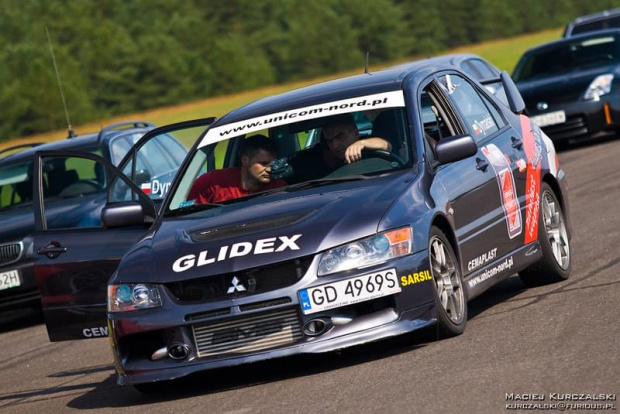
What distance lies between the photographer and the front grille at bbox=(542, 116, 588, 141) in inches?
797

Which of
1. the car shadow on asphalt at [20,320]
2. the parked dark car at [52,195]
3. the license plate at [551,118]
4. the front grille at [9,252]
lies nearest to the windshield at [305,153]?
the parked dark car at [52,195]

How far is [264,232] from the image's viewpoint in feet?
22.6

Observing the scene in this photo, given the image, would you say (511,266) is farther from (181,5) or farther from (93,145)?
(181,5)

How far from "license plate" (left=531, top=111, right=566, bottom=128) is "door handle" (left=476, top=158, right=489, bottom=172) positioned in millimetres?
12309

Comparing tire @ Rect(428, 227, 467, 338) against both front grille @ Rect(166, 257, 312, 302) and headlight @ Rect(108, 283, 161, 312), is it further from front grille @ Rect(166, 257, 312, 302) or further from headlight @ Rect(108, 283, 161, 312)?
headlight @ Rect(108, 283, 161, 312)

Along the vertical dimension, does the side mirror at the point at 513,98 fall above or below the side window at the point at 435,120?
below

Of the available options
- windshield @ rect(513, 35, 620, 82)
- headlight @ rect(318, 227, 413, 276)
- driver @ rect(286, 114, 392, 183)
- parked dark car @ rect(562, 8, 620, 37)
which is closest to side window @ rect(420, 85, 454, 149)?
driver @ rect(286, 114, 392, 183)

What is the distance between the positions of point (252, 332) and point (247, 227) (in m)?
0.61

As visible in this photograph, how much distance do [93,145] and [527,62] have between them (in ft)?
33.6

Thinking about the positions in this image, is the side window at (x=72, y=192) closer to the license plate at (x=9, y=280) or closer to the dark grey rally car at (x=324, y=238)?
the license plate at (x=9, y=280)

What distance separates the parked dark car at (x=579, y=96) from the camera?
66.2ft

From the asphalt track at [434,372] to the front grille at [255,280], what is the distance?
49 cm

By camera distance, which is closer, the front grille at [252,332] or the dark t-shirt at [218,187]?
the front grille at [252,332]

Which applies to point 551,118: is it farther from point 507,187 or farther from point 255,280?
point 255,280
